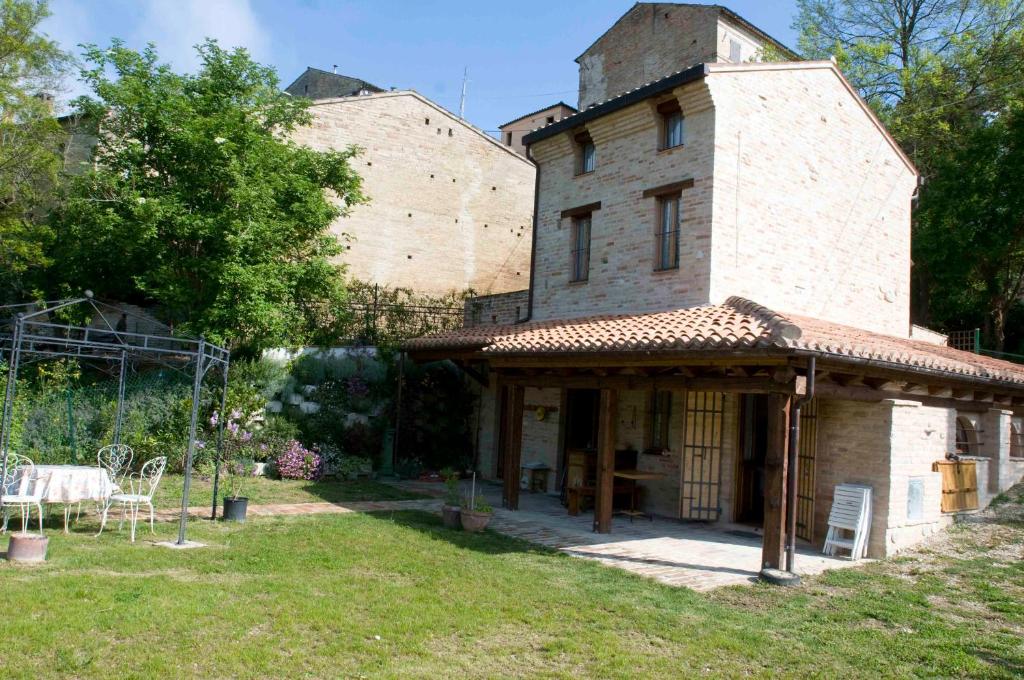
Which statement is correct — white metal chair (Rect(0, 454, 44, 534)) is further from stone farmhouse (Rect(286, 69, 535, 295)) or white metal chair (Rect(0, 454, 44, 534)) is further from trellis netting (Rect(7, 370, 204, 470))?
stone farmhouse (Rect(286, 69, 535, 295))

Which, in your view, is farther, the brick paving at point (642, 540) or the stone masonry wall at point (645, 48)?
the stone masonry wall at point (645, 48)

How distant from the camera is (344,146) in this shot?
21078mm

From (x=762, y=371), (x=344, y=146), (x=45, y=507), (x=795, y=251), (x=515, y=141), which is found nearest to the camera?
(x=762, y=371)

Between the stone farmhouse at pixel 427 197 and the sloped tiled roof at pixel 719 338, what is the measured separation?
32.9 ft

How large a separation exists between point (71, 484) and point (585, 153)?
10297 mm

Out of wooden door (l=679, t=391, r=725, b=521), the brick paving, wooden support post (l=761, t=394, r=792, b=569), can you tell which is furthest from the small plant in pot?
wooden support post (l=761, t=394, r=792, b=569)

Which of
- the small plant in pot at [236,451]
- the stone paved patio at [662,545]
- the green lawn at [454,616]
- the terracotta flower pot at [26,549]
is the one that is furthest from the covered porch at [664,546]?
the terracotta flower pot at [26,549]

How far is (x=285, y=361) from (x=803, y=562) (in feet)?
35.6

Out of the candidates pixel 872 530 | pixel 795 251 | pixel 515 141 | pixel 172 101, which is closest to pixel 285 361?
pixel 172 101

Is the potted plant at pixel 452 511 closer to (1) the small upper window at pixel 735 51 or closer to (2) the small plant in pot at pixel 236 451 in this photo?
(2) the small plant in pot at pixel 236 451

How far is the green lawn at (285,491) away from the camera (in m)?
11.2

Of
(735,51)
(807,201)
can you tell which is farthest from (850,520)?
(735,51)

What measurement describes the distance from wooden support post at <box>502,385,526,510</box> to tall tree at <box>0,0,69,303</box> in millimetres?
10734

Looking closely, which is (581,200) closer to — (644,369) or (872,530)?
(644,369)
